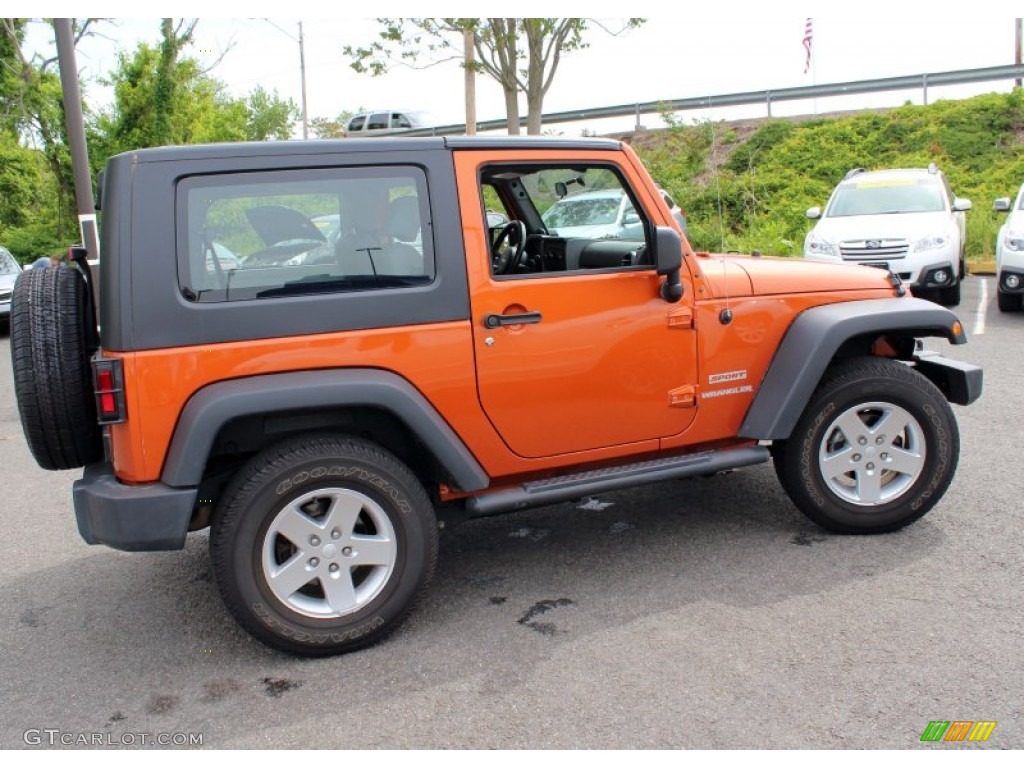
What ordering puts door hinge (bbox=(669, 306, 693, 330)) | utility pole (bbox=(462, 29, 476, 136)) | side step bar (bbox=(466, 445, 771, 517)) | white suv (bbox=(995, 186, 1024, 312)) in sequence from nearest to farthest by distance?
side step bar (bbox=(466, 445, 771, 517))
door hinge (bbox=(669, 306, 693, 330))
white suv (bbox=(995, 186, 1024, 312))
utility pole (bbox=(462, 29, 476, 136))

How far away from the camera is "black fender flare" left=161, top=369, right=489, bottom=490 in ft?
10.6

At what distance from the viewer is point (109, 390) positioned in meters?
3.20

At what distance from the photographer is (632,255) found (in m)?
4.05

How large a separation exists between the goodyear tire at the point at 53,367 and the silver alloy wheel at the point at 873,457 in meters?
3.22

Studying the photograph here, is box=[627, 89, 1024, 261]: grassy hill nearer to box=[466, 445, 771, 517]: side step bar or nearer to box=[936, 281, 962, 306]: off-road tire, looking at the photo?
box=[936, 281, 962, 306]: off-road tire

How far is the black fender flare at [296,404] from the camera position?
3.24 m

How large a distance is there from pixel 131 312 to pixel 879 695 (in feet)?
9.52

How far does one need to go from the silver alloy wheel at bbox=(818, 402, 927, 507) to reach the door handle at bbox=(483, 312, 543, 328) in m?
1.57

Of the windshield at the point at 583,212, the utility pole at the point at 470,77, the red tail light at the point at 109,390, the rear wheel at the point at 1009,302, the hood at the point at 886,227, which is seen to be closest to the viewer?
the red tail light at the point at 109,390

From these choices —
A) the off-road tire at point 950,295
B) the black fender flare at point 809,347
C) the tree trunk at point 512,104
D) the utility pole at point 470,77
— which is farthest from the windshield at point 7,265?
the black fender flare at point 809,347

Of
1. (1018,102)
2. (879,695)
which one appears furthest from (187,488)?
(1018,102)
